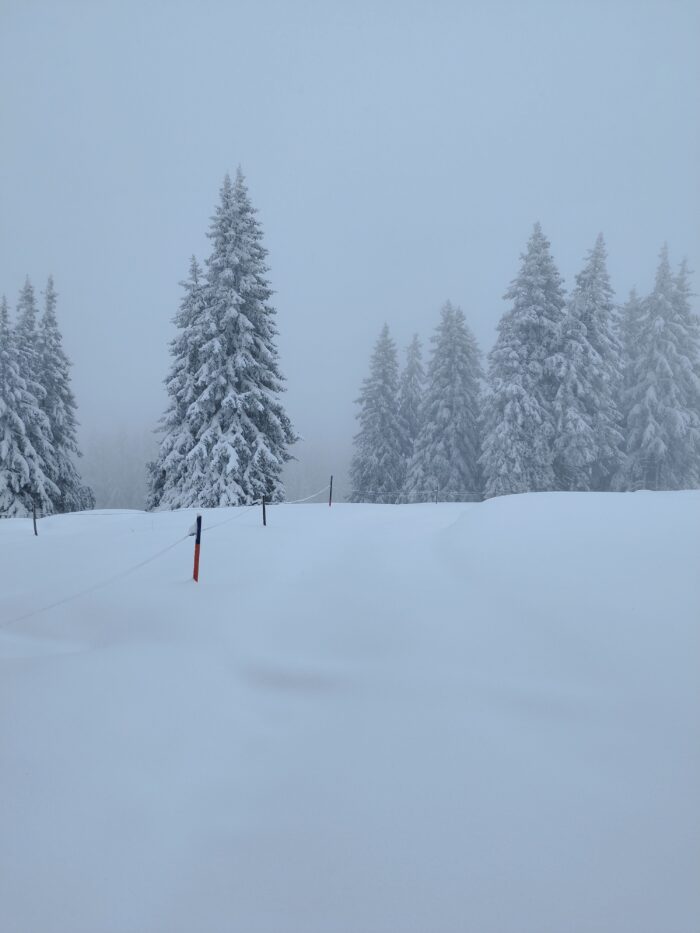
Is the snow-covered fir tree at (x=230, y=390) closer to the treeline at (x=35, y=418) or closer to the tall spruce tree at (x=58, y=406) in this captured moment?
the treeline at (x=35, y=418)

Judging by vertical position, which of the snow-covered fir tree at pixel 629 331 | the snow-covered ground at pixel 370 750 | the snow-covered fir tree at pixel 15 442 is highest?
the snow-covered fir tree at pixel 629 331

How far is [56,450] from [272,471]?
1411cm

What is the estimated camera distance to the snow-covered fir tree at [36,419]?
23781 mm

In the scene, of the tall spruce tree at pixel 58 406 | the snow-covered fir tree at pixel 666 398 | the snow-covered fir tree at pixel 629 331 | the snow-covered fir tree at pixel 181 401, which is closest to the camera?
the snow-covered fir tree at pixel 181 401

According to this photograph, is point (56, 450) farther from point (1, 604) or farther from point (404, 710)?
point (404, 710)

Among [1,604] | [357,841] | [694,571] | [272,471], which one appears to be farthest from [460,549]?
[272,471]

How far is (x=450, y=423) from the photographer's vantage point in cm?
2767

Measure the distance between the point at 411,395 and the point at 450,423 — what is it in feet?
20.3

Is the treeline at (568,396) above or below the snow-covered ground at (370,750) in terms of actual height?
above

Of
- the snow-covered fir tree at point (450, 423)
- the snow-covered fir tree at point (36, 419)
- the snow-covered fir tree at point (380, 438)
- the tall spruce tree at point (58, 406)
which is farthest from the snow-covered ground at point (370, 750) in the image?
the snow-covered fir tree at point (380, 438)

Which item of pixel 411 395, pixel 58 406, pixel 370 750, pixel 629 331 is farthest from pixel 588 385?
pixel 58 406

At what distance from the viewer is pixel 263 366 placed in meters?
19.6

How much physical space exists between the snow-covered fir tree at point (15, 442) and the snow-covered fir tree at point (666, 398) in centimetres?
2850

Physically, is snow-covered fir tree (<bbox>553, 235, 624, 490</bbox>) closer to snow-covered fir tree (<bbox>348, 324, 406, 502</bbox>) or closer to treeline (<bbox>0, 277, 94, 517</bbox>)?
snow-covered fir tree (<bbox>348, 324, 406, 502</bbox>)
